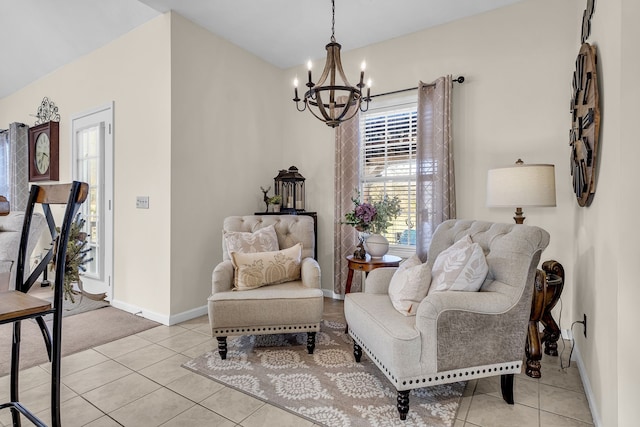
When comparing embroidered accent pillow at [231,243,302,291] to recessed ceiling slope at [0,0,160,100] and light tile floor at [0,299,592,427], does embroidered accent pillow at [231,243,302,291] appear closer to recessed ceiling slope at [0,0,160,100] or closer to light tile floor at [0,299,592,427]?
light tile floor at [0,299,592,427]

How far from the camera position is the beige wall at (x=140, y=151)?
3.06m

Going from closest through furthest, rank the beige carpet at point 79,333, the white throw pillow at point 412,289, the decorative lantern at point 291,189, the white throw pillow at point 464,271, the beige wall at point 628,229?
the beige wall at point 628,229 < the white throw pillow at point 464,271 < the white throw pillow at point 412,289 < the beige carpet at point 79,333 < the decorative lantern at point 291,189

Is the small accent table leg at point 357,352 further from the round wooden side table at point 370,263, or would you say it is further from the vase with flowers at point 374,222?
the vase with flowers at point 374,222

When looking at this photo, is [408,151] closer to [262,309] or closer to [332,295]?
[332,295]

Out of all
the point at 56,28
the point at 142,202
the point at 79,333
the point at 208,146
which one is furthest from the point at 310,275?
the point at 56,28

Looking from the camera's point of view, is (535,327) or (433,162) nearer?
(535,327)

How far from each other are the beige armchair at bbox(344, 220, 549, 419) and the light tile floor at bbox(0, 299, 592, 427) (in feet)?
0.59

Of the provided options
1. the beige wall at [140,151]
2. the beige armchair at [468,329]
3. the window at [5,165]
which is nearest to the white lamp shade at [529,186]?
the beige armchair at [468,329]

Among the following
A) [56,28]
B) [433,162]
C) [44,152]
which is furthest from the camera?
[44,152]

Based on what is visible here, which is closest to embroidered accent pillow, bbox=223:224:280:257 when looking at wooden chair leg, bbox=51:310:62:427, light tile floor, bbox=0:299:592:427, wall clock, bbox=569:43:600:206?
light tile floor, bbox=0:299:592:427

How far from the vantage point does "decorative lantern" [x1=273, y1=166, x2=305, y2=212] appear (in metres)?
3.92

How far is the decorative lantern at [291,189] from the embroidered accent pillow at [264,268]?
4.11 ft

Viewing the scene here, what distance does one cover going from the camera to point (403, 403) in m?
1.67

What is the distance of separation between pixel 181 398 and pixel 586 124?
2.70 m
